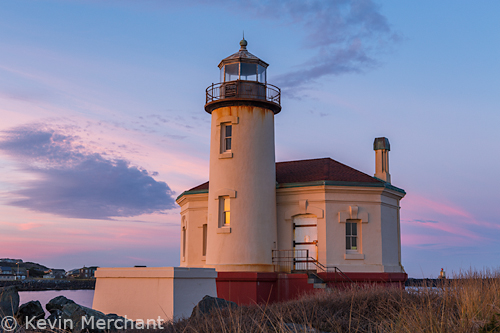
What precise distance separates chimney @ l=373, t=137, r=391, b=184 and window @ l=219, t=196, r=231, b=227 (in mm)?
7701

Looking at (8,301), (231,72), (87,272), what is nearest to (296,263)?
(231,72)

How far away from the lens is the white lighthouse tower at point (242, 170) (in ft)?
70.5

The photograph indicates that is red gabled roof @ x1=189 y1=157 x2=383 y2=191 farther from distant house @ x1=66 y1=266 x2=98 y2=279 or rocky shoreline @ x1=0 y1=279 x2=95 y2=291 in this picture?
distant house @ x1=66 y1=266 x2=98 y2=279

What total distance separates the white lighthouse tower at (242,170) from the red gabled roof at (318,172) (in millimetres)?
1431

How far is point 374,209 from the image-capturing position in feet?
72.5

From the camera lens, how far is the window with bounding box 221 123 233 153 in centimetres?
2258

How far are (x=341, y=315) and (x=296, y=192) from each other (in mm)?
12028

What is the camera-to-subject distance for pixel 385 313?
10.4m

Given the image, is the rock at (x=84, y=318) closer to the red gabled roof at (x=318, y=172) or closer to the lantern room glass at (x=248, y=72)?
the red gabled roof at (x=318, y=172)

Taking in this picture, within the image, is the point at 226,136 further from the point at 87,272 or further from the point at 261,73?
the point at 87,272

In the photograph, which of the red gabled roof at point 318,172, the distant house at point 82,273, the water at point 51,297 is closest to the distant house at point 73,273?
the distant house at point 82,273

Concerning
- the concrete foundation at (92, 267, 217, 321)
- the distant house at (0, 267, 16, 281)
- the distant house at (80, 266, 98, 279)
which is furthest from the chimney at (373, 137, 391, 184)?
the distant house at (80, 266, 98, 279)

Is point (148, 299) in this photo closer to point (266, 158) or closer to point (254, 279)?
point (254, 279)

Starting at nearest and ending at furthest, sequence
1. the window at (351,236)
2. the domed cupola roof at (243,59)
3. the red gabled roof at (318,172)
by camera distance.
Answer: the window at (351,236)
the red gabled roof at (318,172)
the domed cupola roof at (243,59)
